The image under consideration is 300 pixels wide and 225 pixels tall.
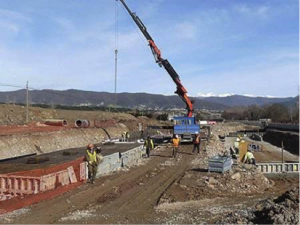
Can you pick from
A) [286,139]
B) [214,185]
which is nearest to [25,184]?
[214,185]

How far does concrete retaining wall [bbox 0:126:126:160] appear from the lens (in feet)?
95.3

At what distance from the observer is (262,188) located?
19.1m

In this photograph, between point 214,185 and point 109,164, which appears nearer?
point 214,185

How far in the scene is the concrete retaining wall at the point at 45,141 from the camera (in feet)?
95.3

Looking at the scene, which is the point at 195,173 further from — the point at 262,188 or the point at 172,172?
the point at 262,188

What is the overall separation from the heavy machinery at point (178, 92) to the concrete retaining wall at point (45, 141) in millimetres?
11659

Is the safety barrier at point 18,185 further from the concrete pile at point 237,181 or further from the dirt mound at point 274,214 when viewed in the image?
the dirt mound at point 274,214

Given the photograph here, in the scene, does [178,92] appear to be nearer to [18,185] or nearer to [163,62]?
[163,62]

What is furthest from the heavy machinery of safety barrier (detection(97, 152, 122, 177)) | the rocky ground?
safety barrier (detection(97, 152, 122, 177))

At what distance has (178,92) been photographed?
36.8 meters

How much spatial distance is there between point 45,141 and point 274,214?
2785cm

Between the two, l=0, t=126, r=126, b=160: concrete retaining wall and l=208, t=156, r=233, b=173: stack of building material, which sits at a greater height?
l=208, t=156, r=233, b=173: stack of building material

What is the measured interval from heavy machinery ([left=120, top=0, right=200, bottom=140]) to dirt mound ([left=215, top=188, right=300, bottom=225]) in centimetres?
2192

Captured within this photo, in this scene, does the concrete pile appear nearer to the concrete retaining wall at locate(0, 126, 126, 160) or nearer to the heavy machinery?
the heavy machinery
